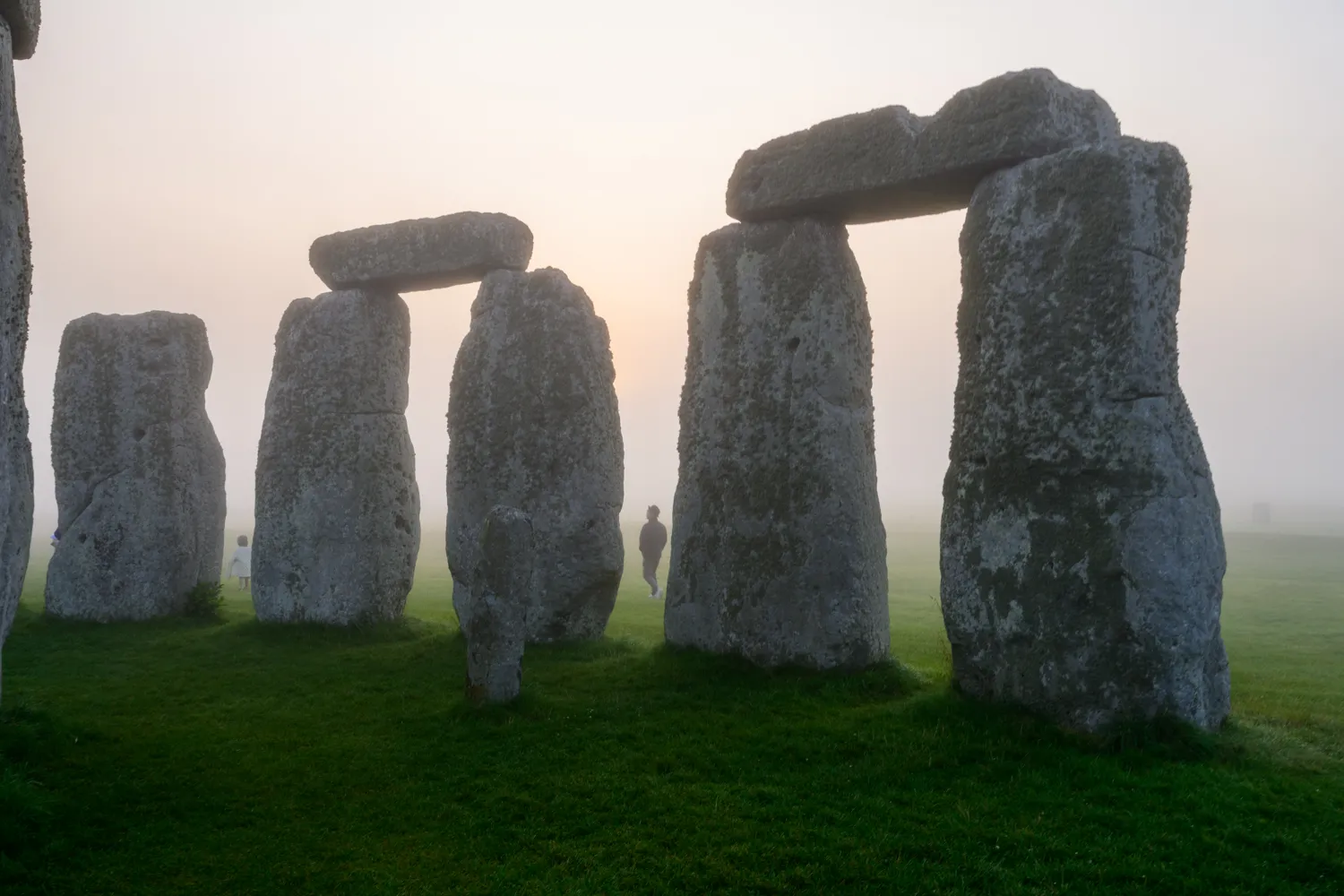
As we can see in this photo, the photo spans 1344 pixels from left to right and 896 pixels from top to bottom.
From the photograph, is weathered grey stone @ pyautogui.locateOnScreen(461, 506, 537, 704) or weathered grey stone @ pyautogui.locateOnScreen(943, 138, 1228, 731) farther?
weathered grey stone @ pyautogui.locateOnScreen(461, 506, 537, 704)

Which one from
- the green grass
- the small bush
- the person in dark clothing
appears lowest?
the green grass

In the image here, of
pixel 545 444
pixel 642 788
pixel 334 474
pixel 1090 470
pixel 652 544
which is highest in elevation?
pixel 545 444

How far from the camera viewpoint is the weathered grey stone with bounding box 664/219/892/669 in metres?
8.98

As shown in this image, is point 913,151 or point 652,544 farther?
point 652,544

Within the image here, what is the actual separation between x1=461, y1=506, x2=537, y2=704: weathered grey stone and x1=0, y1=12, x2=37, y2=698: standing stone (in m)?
3.31

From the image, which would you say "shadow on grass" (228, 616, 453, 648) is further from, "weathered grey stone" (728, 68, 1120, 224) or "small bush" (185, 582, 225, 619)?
"weathered grey stone" (728, 68, 1120, 224)

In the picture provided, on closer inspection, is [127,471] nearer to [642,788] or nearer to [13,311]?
[13,311]

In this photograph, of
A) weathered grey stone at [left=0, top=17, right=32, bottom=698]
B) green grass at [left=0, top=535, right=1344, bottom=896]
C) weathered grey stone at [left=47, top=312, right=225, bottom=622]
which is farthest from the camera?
weathered grey stone at [left=47, top=312, right=225, bottom=622]

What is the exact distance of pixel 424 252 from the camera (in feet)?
40.9

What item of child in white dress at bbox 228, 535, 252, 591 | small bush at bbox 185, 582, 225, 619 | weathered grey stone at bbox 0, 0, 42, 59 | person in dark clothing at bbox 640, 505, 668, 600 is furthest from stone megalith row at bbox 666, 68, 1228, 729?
child in white dress at bbox 228, 535, 252, 591

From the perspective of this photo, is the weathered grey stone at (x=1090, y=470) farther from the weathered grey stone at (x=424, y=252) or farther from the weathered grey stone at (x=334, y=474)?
the weathered grey stone at (x=334, y=474)

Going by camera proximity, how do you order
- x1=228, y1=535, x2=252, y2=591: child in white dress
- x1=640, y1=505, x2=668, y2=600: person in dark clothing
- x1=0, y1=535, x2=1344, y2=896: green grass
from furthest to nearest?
x1=228, y1=535, x2=252, y2=591: child in white dress, x1=640, y1=505, x2=668, y2=600: person in dark clothing, x1=0, y1=535, x2=1344, y2=896: green grass

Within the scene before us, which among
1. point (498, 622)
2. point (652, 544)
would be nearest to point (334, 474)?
point (498, 622)

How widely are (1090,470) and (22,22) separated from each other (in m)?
7.39
